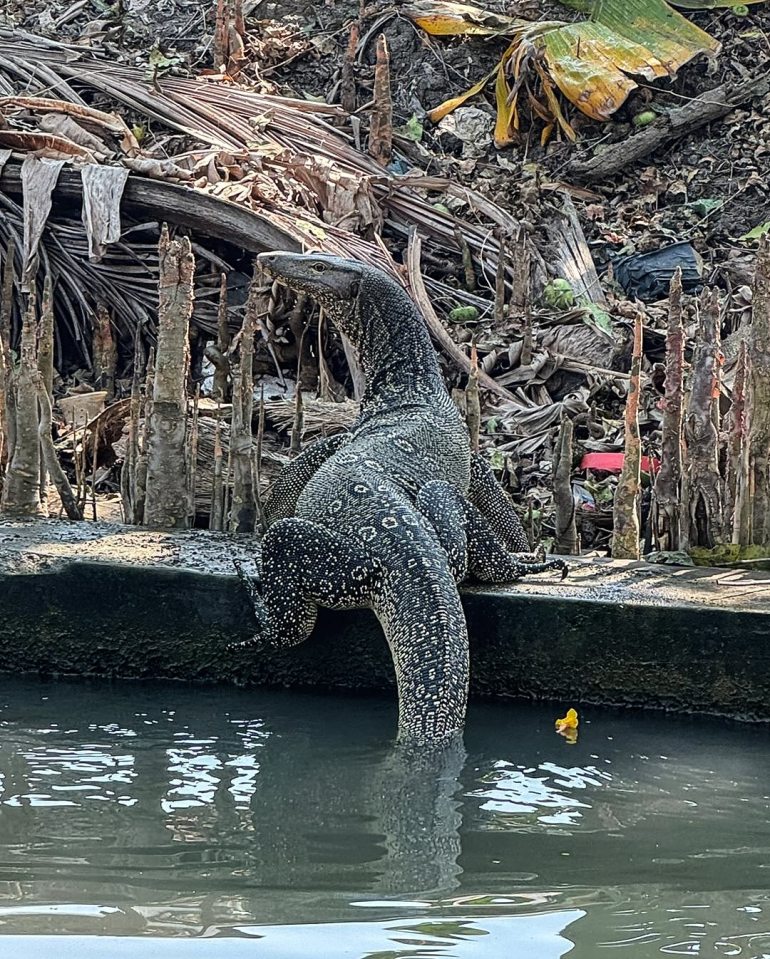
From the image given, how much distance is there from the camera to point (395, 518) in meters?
5.00

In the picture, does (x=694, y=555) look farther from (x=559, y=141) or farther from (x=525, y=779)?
(x=559, y=141)

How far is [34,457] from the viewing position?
20.4 ft

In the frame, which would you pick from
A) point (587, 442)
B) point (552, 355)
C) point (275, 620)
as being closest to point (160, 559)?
point (275, 620)

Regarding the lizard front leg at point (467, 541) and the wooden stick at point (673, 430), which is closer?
the lizard front leg at point (467, 541)

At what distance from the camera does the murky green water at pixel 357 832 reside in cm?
313

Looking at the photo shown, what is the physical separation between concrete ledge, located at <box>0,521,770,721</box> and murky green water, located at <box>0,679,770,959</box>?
0.37 ft

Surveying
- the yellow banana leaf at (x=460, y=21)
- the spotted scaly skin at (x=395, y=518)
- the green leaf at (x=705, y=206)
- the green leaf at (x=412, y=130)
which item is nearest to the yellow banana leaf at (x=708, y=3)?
the yellow banana leaf at (x=460, y=21)

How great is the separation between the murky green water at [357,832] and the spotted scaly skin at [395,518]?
13.0 inches

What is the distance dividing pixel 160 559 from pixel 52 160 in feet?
21.3

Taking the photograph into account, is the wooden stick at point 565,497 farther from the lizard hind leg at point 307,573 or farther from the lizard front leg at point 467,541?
the lizard hind leg at point 307,573

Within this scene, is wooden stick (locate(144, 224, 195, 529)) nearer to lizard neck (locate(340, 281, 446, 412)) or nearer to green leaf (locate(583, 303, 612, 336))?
lizard neck (locate(340, 281, 446, 412))

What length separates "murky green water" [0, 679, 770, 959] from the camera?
3.13 metres

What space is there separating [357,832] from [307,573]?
1.34 m

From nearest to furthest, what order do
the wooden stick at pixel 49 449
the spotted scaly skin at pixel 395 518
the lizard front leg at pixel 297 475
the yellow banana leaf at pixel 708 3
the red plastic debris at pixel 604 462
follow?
the spotted scaly skin at pixel 395 518, the lizard front leg at pixel 297 475, the wooden stick at pixel 49 449, the red plastic debris at pixel 604 462, the yellow banana leaf at pixel 708 3
